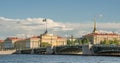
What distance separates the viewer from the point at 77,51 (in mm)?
151625

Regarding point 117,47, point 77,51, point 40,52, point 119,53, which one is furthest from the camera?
point 40,52

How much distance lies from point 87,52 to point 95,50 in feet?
8.00

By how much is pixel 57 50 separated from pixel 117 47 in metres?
36.6

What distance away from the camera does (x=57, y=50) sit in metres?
152

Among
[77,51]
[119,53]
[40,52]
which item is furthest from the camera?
[40,52]

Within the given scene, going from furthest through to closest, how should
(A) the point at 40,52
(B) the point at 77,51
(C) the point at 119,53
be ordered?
(A) the point at 40,52, (B) the point at 77,51, (C) the point at 119,53

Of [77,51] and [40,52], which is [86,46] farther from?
[40,52]

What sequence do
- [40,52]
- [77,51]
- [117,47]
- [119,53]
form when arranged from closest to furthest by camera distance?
[117,47] → [119,53] → [77,51] → [40,52]

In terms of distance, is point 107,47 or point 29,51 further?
point 29,51

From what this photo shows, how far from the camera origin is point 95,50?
13162 cm

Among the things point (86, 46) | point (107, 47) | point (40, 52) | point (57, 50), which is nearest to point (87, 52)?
point (86, 46)

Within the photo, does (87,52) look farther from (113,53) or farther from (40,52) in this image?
(40,52)

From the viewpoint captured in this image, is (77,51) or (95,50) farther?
(77,51)

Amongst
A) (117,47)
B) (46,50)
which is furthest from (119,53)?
(46,50)
